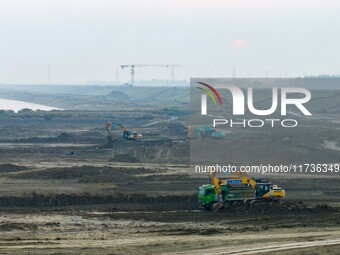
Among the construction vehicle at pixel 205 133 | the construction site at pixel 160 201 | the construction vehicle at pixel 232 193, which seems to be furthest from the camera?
the construction vehicle at pixel 205 133

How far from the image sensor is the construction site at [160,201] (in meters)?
29.7

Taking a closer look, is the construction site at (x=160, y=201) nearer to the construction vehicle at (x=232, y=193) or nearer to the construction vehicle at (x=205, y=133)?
the construction vehicle at (x=232, y=193)

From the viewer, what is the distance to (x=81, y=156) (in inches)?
2704

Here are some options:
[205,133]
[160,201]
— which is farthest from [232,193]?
[205,133]

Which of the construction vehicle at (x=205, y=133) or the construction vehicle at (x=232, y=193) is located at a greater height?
the construction vehicle at (x=205, y=133)

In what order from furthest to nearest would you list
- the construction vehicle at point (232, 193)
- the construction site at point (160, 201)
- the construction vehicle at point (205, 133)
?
the construction vehicle at point (205, 133) → the construction vehicle at point (232, 193) → the construction site at point (160, 201)

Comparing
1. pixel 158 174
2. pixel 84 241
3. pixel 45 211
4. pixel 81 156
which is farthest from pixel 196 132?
pixel 84 241

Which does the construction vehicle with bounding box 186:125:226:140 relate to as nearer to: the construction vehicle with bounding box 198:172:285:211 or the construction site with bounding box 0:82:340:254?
the construction site with bounding box 0:82:340:254

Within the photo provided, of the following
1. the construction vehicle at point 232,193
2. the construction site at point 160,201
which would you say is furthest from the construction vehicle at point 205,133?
the construction vehicle at point 232,193

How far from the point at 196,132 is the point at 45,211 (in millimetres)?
43357

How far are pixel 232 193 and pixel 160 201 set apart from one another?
16.7 feet

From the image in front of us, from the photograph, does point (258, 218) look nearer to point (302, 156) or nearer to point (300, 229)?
point (300, 229)

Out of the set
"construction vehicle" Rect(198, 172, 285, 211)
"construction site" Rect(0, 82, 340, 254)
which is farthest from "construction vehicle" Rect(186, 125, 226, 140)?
"construction vehicle" Rect(198, 172, 285, 211)

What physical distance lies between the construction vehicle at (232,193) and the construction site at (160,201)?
0.17 ft
